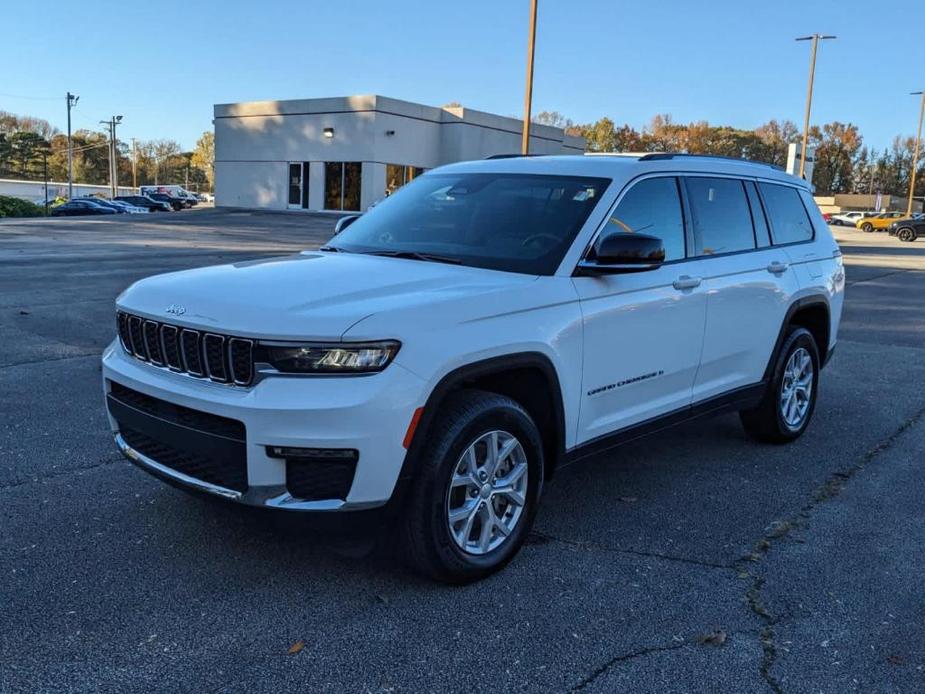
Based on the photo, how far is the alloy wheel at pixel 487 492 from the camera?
3.62m

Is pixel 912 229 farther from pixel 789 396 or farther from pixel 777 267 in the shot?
pixel 777 267

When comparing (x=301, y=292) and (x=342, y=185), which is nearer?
(x=301, y=292)

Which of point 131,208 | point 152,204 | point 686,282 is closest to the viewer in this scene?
point 686,282

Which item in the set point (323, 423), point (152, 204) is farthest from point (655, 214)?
point (152, 204)

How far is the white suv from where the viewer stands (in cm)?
323

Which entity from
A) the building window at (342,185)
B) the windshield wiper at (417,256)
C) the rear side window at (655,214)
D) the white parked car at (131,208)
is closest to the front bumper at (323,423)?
the windshield wiper at (417,256)

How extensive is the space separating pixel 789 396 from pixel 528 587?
3.16 m

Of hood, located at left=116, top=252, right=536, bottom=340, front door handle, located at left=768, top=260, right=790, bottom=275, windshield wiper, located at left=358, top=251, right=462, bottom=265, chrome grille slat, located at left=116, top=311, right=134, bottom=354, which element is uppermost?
windshield wiper, located at left=358, top=251, right=462, bottom=265

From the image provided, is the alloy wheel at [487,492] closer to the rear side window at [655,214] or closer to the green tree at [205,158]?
the rear side window at [655,214]

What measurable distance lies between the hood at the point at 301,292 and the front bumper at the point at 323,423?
0.69 feet

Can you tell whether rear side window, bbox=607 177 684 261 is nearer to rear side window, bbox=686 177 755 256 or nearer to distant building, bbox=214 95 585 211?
rear side window, bbox=686 177 755 256

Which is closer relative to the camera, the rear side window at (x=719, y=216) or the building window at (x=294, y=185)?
the rear side window at (x=719, y=216)

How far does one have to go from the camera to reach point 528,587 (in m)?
3.74

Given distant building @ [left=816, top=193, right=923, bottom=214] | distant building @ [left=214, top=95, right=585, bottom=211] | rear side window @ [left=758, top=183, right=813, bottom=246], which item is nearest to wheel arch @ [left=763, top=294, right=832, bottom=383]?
rear side window @ [left=758, top=183, right=813, bottom=246]
